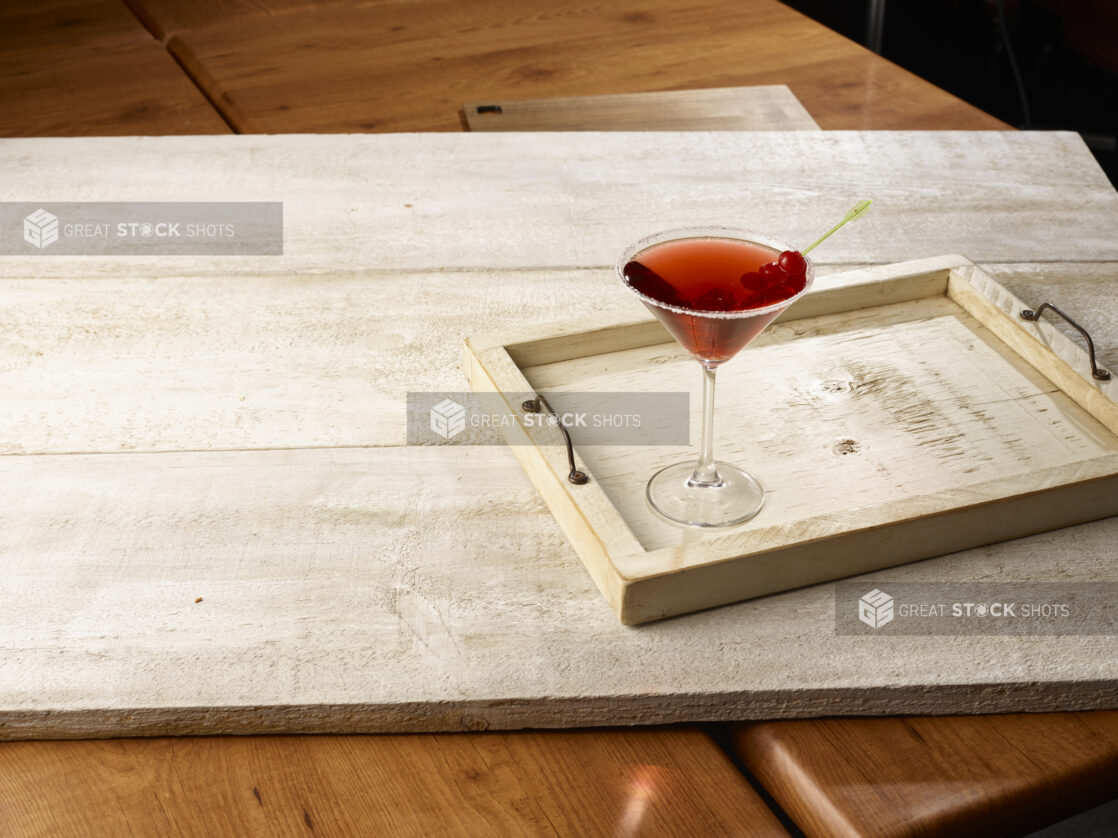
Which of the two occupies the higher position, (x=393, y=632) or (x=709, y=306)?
(x=709, y=306)

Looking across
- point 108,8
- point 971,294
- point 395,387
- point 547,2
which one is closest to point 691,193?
point 971,294

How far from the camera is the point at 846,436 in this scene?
0.92 meters

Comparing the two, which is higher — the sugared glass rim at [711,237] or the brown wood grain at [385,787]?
the sugared glass rim at [711,237]

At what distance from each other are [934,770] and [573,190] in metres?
0.89

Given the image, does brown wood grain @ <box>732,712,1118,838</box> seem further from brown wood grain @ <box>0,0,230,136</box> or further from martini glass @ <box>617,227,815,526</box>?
brown wood grain @ <box>0,0,230,136</box>

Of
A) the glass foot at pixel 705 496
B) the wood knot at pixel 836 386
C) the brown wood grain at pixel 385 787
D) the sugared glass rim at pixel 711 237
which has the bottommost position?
the brown wood grain at pixel 385 787

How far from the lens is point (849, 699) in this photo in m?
0.72

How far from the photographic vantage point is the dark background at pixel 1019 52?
2754 mm

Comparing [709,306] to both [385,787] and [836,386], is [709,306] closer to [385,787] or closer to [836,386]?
[836,386]

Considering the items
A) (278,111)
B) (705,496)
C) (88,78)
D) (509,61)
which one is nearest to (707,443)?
(705,496)

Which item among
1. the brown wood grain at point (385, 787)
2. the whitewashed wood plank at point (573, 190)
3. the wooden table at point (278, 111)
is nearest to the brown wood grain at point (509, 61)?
the wooden table at point (278, 111)

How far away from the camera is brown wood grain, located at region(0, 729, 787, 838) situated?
680 mm

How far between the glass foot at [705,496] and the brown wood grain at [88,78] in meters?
1.15

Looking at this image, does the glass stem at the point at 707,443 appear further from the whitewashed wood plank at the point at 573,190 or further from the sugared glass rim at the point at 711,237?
the whitewashed wood plank at the point at 573,190
